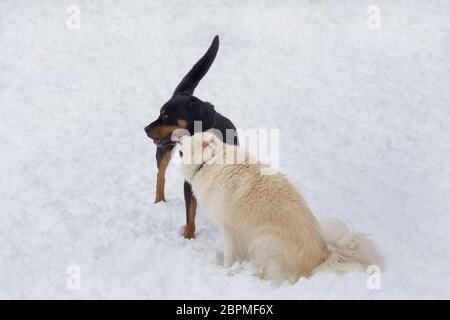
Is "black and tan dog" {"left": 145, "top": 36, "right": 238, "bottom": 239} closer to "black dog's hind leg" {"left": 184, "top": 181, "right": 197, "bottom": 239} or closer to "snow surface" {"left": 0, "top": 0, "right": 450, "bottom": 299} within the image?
"black dog's hind leg" {"left": 184, "top": 181, "right": 197, "bottom": 239}

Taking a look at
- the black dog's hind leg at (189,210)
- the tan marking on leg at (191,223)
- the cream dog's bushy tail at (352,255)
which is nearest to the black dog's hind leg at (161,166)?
the black dog's hind leg at (189,210)

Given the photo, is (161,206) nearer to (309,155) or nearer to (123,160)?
(123,160)

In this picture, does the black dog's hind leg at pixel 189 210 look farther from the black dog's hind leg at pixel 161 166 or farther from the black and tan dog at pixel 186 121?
the black dog's hind leg at pixel 161 166

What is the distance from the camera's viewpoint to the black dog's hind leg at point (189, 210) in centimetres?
487

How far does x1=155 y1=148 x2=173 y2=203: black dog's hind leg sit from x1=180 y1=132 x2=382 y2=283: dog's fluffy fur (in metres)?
0.93

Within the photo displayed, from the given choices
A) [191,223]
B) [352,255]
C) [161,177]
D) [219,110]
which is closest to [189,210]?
[191,223]

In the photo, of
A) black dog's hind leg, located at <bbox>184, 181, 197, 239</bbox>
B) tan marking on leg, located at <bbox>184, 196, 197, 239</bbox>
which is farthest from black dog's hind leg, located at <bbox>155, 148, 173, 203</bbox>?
tan marking on leg, located at <bbox>184, 196, 197, 239</bbox>

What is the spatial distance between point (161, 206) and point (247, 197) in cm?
159

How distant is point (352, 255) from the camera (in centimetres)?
405

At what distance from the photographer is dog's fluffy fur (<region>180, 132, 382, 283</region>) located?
4.05 m

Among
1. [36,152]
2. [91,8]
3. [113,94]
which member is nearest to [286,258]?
[36,152]

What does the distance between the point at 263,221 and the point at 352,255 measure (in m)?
0.81

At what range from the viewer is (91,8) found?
477 inches
